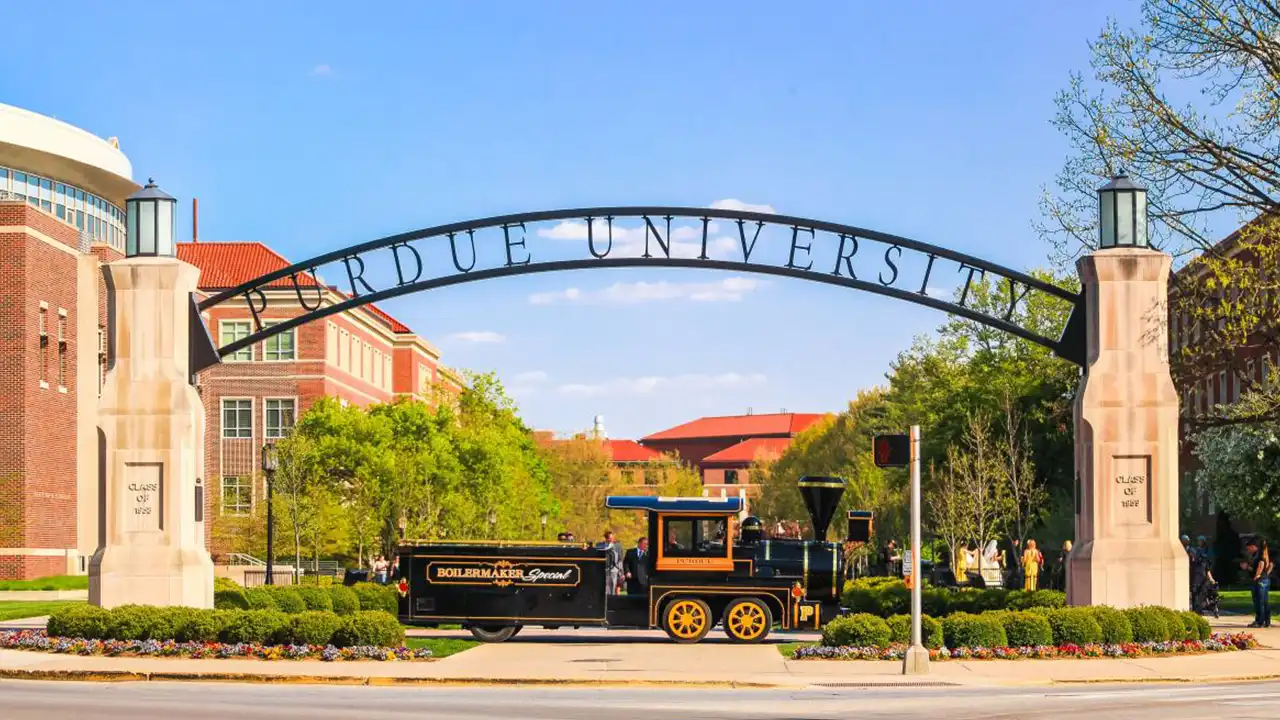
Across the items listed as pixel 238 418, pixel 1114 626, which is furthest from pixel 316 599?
pixel 238 418

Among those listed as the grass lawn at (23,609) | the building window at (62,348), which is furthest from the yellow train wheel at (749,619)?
the building window at (62,348)

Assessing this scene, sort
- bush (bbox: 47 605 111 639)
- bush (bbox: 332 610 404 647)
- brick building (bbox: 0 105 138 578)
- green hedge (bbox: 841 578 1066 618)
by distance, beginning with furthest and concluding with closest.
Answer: brick building (bbox: 0 105 138 578) < green hedge (bbox: 841 578 1066 618) < bush (bbox: 47 605 111 639) < bush (bbox: 332 610 404 647)

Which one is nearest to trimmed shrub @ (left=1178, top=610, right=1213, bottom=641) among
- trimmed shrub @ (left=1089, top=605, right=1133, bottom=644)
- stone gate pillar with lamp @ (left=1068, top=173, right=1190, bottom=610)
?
stone gate pillar with lamp @ (left=1068, top=173, right=1190, bottom=610)

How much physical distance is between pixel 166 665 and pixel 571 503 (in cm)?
9791

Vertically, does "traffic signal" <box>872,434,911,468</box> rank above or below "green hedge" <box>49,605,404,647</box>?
above

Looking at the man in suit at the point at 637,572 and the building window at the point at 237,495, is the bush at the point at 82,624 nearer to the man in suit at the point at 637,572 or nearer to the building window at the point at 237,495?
the man in suit at the point at 637,572

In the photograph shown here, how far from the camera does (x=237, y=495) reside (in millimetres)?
84125

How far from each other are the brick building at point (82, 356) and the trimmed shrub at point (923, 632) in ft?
99.4

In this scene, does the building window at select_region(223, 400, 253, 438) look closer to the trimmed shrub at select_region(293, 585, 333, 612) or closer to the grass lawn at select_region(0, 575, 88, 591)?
the grass lawn at select_region(0, 575, 88, 591)

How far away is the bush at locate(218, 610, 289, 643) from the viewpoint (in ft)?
86.7

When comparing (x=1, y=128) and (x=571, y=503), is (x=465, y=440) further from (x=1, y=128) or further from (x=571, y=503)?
(x=571, y=503)

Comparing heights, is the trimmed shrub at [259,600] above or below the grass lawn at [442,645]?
above

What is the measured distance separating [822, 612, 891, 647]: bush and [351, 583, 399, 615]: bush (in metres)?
10.2

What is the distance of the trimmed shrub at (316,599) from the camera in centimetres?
3297
